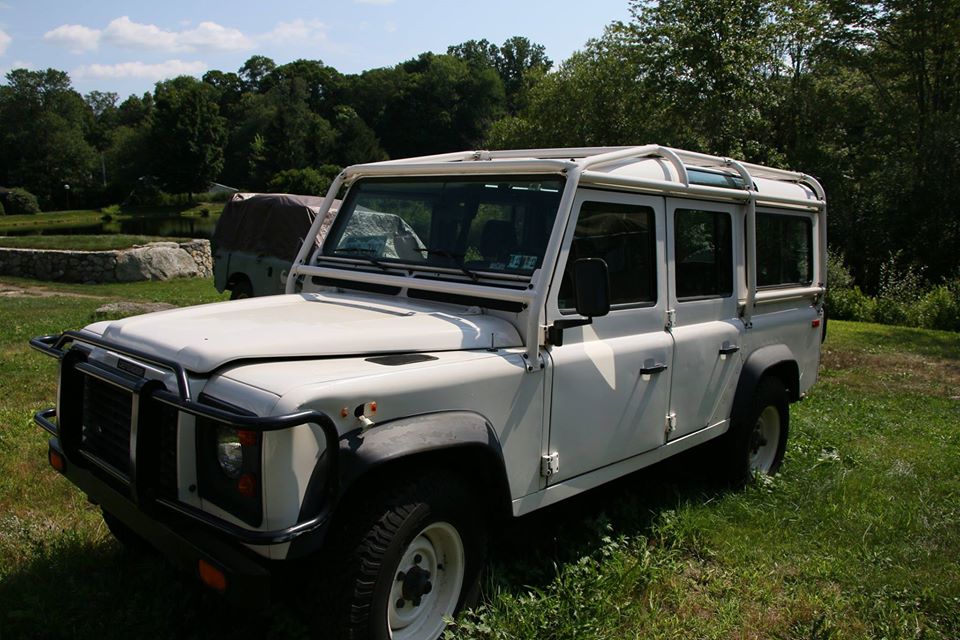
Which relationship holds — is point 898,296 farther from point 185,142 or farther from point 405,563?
point 185,142

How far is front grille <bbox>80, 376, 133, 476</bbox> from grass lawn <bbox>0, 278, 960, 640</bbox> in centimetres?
77

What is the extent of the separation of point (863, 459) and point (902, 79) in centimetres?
2364

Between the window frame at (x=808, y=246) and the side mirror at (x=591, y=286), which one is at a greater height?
the window frame at (x=808, y=246)

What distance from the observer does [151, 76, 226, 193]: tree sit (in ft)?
238

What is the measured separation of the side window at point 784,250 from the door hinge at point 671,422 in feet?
4.69

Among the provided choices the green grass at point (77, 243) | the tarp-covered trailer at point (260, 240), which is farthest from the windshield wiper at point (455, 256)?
the green grass at point (77, 243)

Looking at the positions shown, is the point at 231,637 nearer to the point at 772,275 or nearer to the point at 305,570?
the point at 305,570

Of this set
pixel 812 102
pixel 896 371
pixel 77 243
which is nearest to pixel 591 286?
pixel 896 371

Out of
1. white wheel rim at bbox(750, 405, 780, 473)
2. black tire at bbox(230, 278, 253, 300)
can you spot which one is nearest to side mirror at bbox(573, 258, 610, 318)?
white wheel rim at bbox(750, 405, 780, 473)

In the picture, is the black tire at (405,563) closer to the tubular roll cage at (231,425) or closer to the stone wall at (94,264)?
the tubular roll cage at (231,425)

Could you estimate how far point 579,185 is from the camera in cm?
369

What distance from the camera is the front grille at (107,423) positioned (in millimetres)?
3023

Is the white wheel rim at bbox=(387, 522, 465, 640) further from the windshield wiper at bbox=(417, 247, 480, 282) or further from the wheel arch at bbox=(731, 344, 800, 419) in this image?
the wheel arch at bbox=(731, 344, 800, 419)

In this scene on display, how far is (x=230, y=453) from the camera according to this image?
2.69m
